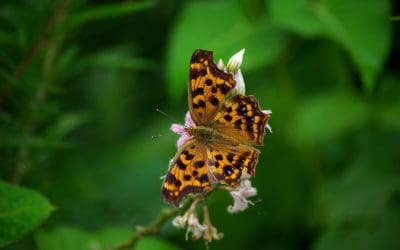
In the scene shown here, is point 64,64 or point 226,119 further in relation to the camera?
point 64,64

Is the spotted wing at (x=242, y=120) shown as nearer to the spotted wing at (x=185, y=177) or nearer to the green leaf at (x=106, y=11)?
the spotted wing at (x=185, y=177)

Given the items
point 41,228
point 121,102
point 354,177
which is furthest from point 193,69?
point 121,102

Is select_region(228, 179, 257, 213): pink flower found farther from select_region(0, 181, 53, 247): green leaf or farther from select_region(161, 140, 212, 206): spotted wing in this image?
select_region(0, 181, 53, 247): green leaf

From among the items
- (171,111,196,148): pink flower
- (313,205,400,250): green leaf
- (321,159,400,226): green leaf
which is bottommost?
(171,111,196,148): pink flower

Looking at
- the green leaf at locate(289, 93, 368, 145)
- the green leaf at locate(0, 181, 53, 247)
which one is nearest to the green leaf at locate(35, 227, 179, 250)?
the green leaf at locate(0, 181, 53, 247)

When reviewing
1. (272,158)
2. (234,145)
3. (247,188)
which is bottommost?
(247,188)

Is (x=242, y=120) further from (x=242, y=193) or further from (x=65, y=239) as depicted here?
(x=65, y=239)

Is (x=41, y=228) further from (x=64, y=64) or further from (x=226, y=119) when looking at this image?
(x=226, y=119)

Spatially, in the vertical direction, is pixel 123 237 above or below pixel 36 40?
below

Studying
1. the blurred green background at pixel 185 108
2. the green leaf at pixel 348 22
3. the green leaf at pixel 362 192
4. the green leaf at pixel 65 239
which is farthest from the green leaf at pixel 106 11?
the green leaf at pixel 362 192
